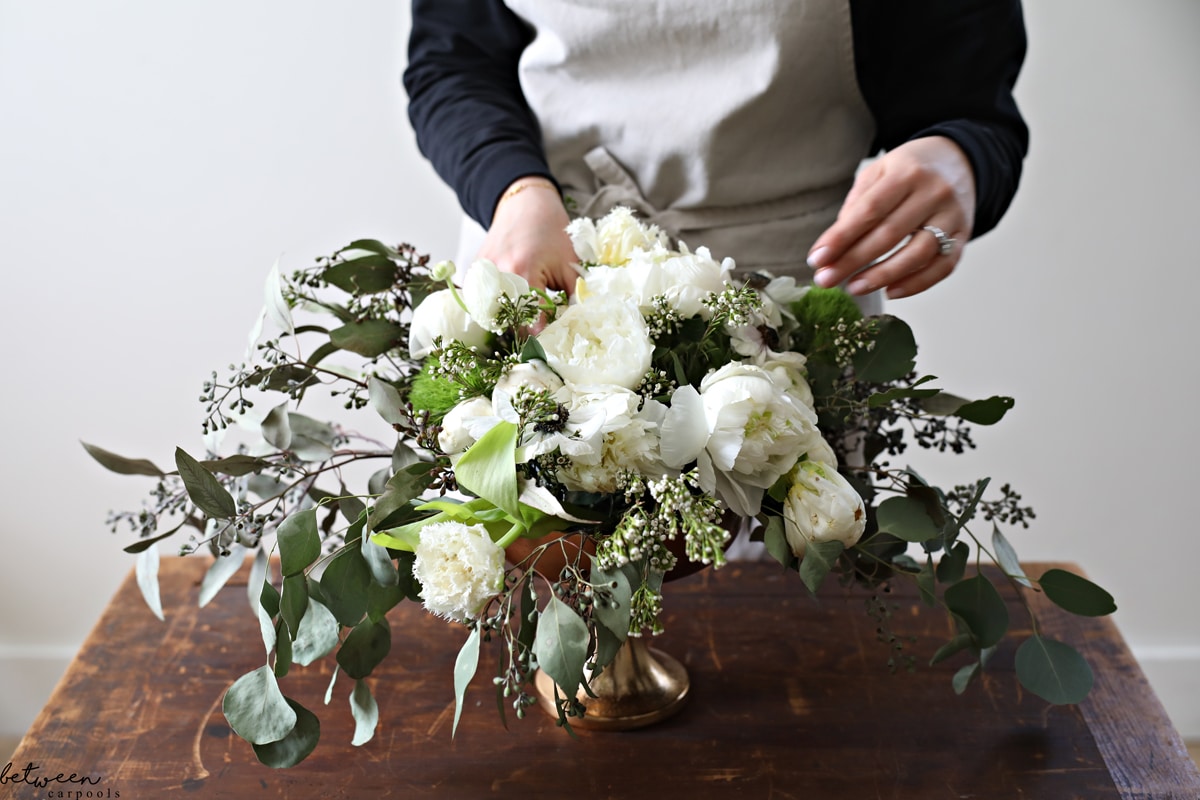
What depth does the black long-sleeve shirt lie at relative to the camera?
86 centimetres

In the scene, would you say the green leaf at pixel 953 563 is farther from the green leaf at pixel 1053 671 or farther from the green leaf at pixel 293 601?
the green leaf at pixel 293 601

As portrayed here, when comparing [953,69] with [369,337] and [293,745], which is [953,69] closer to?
[369,337]

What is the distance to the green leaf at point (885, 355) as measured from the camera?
70cm

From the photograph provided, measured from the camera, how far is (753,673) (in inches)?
33.6

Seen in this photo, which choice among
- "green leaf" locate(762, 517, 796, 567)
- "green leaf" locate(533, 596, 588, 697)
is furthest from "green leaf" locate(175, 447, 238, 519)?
"green leaf" locate(762, 517, 796, 567)

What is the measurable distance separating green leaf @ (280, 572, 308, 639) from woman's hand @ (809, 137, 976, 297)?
42cm

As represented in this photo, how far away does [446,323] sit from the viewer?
2.09 feet

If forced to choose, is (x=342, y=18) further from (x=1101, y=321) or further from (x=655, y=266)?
(x=1101, y=321)

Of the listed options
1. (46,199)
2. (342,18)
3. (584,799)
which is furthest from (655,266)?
(46,199)

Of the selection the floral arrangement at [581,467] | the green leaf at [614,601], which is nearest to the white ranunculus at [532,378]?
the floral arrangement at [581,467]

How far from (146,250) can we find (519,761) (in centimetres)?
115

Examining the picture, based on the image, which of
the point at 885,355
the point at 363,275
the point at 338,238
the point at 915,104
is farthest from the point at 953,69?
the point at 338,238

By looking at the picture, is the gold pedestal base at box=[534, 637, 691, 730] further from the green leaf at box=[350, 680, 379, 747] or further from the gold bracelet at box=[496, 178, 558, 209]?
the gold bracelet at box=[496, 178, 558, 209]

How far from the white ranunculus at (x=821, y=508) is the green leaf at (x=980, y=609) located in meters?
0.18
